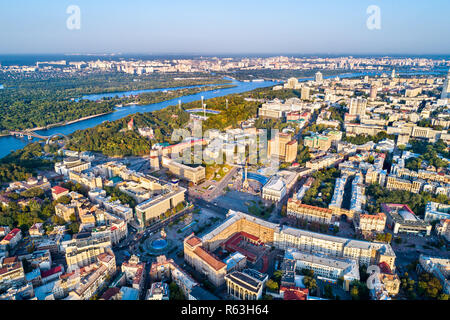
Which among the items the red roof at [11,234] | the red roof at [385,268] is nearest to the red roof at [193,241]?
the red roof at [385,268]

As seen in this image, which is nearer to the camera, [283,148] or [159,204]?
[159,204]

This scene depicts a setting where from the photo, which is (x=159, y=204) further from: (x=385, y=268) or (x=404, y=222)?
(x=404, y=222)

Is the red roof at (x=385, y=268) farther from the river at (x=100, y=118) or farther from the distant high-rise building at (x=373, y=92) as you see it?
the distant high-rise building at (x=373, y=92)

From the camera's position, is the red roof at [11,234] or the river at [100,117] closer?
the red roof at [11,234]

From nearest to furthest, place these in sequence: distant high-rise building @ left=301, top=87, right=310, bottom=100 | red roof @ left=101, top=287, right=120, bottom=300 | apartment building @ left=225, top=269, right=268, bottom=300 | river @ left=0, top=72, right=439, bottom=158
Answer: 1. red roof @ left=101, top=287, right=120, bottom=300
2. apartment building @ left=225, top=269, right=268, bottom=300
3. river @ left=0, top=72, right=439, bottom=158
4. distant high-rise building @ left=301, top=87, right=310, bottom=100

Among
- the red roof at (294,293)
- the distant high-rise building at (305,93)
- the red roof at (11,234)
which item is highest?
the distant high-rise building at (305,93)

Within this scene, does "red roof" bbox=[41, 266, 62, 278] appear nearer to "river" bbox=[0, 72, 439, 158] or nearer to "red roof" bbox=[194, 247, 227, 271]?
"red roof" bbox=[194, 247, 227, 271]

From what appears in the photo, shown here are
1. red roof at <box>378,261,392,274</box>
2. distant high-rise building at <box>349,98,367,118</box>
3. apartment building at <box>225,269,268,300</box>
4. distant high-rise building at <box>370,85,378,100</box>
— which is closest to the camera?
apartment building at <box>225,269,268,300</box>

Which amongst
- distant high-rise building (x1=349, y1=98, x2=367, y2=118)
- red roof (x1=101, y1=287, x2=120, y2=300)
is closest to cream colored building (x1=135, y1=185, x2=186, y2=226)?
red roof (x1=101, y1=287, x2=120, y2=300)

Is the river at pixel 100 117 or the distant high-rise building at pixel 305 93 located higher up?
the distant high-rise building at pixel 305 93

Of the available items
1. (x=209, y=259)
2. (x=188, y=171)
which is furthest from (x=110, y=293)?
(x=188, y=171)
